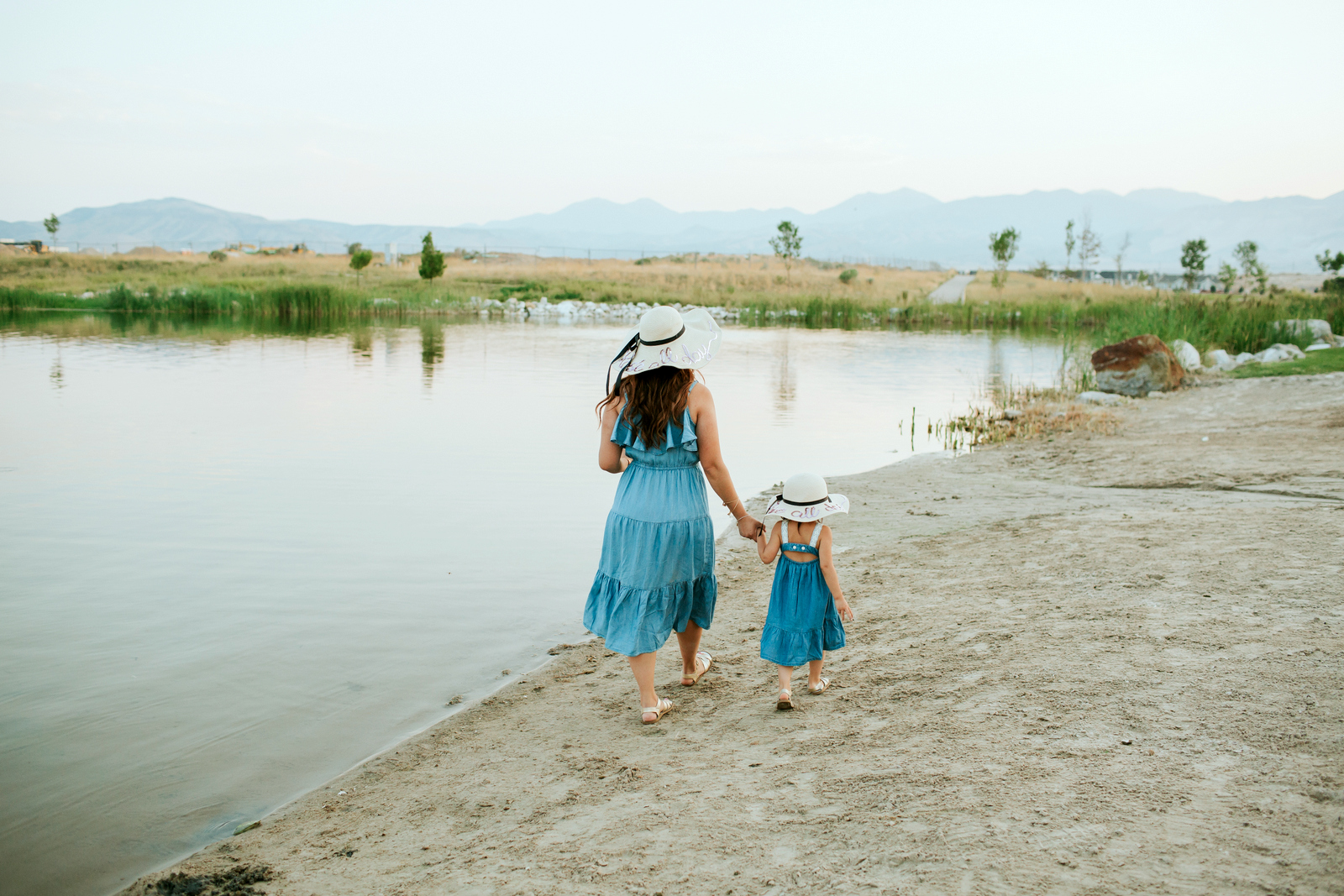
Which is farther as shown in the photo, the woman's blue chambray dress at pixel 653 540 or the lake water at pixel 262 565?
the lake water at pixel 262 565

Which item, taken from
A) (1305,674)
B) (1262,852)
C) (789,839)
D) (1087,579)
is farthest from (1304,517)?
(789,839)

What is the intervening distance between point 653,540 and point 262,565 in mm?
4384

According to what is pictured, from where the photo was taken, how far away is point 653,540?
12.6ft

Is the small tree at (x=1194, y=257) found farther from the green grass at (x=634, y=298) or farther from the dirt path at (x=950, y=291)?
the dirt path at (x=950, y=291)

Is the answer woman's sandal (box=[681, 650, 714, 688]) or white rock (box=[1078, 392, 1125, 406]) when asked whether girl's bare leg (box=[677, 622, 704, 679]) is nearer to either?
woman's sandal (box=[681, 650, 714, 688])

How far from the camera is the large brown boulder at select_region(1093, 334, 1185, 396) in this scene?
48.2 ft

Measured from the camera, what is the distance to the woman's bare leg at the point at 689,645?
14.0 feet

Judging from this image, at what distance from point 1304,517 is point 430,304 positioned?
4136 centimetres

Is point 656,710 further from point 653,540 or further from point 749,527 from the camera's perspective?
point 749,527

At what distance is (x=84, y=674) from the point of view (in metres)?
4.99

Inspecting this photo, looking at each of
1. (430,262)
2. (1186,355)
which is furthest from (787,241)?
(1186,355)

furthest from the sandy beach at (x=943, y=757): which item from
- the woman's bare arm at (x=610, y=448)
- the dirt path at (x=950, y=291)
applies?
the dirt path at (x=950, y=291)

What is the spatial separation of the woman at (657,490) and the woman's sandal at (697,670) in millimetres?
393

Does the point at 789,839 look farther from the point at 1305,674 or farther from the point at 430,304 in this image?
the point at 430,304
